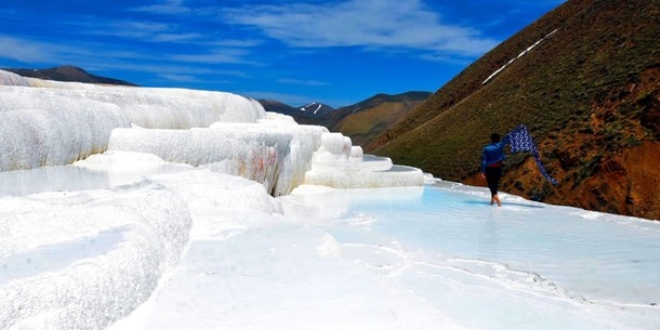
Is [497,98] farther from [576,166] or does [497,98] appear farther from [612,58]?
[576,166]

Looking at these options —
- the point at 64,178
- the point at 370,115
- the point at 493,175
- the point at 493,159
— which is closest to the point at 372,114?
the point at 370,115

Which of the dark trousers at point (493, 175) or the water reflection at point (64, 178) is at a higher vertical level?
the dark trousers at point (493, 175)

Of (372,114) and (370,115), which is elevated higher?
(372,114)

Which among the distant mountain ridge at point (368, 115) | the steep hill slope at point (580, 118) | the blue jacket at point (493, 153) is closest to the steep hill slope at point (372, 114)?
the distant mountain ridge at point (368, 115)

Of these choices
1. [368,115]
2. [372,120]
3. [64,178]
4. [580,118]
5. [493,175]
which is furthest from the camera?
[368,115]

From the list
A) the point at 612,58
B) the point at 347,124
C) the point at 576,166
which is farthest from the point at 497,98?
the point at 347,124

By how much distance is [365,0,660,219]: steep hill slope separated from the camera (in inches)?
447

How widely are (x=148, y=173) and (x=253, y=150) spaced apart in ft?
9.31

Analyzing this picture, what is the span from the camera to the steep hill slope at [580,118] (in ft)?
37.3

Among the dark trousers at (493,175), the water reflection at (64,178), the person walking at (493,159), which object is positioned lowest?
the water reflection at (64,178)

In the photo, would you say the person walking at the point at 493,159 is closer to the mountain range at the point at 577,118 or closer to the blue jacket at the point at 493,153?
the blue jacket at the point at 493,153

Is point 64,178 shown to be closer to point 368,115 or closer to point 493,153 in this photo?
point 493,153

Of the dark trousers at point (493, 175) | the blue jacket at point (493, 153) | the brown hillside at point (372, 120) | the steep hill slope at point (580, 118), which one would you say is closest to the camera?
the blue jacket at point (493, 153)

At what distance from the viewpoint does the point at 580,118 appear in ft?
48.4
